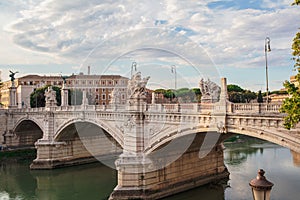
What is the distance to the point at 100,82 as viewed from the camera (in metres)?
38.9

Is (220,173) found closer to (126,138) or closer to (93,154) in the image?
(126,138)

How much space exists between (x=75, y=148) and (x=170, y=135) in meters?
15.3

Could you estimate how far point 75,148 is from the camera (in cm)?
2967

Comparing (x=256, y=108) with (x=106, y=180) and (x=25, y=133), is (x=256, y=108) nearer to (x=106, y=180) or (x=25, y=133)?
(x=106, y=180)

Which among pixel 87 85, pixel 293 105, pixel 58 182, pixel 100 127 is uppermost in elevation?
pixel 87 85

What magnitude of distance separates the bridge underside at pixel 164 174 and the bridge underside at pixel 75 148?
10.7 meters

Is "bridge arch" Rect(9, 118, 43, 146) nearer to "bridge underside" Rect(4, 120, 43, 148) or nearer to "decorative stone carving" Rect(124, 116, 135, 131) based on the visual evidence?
"bridge underside" Rect(4, 120, 43, 148)

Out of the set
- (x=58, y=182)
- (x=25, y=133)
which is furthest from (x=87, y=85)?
(x=58, y=182)

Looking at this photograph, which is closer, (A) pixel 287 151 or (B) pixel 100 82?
(A) pixel 287 151

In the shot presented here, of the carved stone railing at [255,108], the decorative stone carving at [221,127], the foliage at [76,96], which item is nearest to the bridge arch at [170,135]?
the decorative stone carving at [221,127]

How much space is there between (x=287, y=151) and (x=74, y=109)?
21044 mm

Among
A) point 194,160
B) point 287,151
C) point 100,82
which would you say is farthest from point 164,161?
point 100,82

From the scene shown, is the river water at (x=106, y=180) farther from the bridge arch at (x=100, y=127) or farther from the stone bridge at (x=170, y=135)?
the bridge arch at (x=100, y=127)

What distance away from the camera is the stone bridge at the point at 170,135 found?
477 inches
